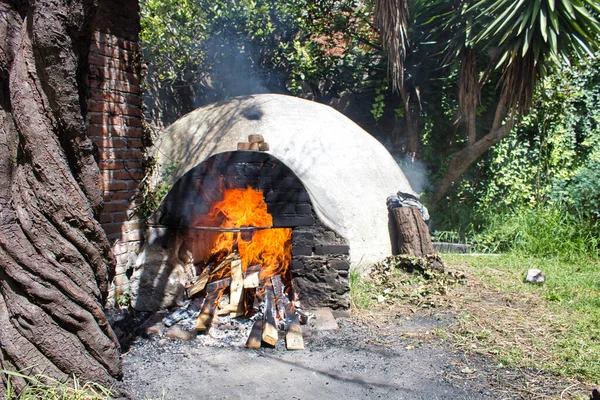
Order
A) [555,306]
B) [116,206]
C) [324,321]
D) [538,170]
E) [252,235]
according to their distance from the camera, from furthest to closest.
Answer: [538,170]
[252,235]
[555,306]
[116,206]
[324,321]

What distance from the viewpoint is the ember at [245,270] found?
14.9ft

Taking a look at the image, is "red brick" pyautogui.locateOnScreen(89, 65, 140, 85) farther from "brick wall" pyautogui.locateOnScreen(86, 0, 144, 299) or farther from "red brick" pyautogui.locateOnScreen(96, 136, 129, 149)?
"red brick" pyautogui.locateOnScreen(96, 136, 129, 149)

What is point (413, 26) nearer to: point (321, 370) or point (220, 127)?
point (220, 127)

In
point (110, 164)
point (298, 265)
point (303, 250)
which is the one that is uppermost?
point (110, 164)

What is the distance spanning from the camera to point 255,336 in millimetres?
4258

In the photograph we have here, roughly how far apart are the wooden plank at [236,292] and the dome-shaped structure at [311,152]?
1298 mm

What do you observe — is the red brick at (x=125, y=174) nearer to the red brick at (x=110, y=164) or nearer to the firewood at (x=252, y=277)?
the red brick at (x=110, y=164)

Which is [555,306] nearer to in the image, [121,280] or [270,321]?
[270,321]

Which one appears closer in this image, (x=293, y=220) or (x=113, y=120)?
(x=113, y=120)

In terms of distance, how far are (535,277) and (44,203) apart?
19.2ft

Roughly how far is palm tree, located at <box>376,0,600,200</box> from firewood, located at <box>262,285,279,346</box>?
5.29 metres

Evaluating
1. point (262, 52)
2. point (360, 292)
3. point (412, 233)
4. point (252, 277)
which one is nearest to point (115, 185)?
point (252, 277)

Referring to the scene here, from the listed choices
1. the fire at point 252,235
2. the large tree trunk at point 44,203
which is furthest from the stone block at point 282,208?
the large tree trunk at point 44,203

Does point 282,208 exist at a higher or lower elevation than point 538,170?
lower
